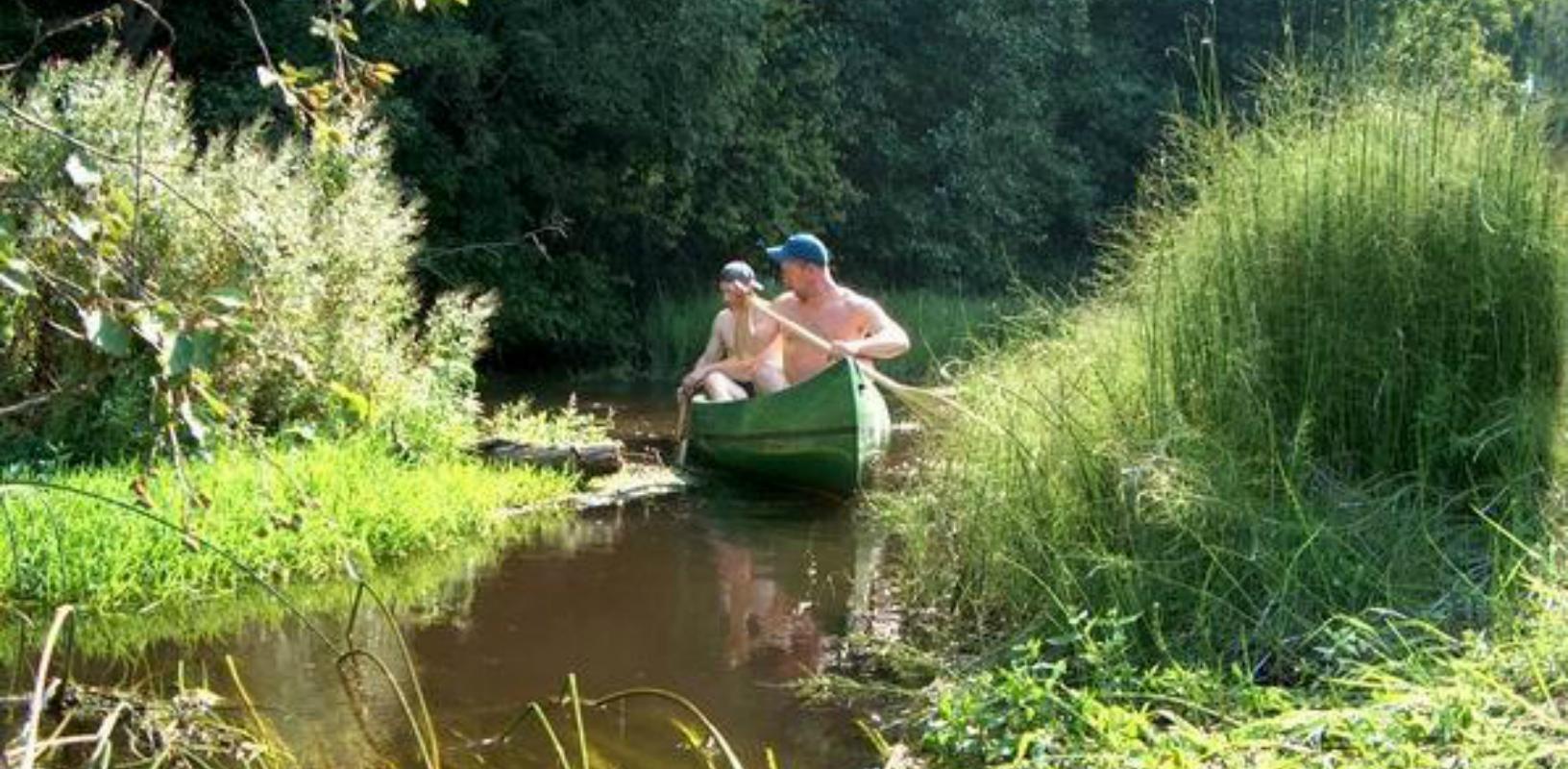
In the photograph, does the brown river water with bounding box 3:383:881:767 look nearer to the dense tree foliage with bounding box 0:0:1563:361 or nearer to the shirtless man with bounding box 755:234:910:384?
the shirtless man with bounding box 755:234:910:384

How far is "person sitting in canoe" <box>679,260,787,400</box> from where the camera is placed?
976cm

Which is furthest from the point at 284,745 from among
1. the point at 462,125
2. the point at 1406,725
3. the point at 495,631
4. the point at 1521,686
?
the point at 462,125

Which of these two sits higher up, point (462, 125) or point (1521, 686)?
point (462, 125)

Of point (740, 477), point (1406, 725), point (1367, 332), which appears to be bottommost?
point (740, 477)

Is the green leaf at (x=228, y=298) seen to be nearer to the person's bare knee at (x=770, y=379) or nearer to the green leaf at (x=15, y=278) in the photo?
the green leaf at (x=15, y=278)

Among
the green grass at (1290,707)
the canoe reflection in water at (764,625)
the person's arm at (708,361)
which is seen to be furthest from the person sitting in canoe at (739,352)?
the green grass at (1290,707)

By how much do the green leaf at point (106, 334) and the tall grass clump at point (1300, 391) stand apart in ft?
9.45

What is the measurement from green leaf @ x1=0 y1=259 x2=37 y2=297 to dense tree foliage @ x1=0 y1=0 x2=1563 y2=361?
7925 millimetres

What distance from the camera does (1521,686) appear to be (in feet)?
12.0

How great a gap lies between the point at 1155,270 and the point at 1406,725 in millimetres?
2390

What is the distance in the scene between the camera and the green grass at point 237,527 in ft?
19.2

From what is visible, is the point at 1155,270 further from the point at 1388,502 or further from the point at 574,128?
the point at 574,128

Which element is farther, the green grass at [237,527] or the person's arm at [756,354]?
the person's arm at [756,354]

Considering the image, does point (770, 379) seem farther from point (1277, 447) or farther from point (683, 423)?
point (1277, 447)
